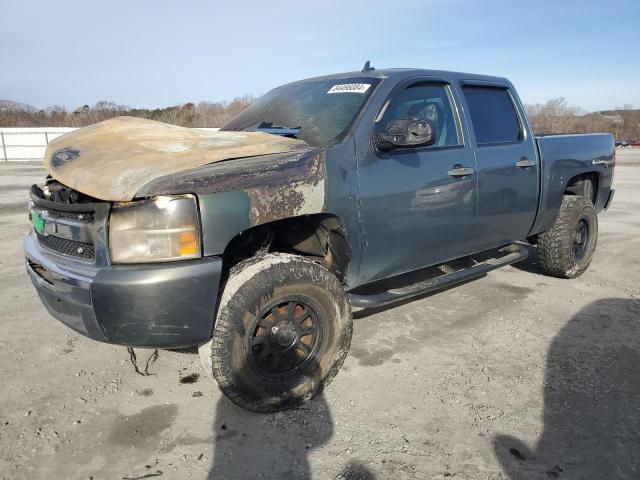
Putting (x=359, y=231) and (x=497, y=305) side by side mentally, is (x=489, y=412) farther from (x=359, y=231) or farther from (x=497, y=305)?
(x=497, y=305)

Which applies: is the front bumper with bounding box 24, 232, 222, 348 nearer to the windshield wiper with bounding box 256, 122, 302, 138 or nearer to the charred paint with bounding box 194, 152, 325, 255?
the charred paint with bounding box 194, 152, 325, 255

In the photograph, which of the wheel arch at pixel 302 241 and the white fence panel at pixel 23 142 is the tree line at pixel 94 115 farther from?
the wheel arch at pixel 302 241

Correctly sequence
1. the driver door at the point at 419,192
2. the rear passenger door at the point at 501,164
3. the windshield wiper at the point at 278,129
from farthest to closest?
A: 1. the rear passenger door at the point at 501,164
2. the windshield wiper at the point at 278,129
3. the driver door at the point at 419,192

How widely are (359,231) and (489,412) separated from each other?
1268mm

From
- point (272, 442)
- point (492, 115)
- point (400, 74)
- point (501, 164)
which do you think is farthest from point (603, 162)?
point (272, 442)

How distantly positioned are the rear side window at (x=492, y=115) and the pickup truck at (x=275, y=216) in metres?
0.02

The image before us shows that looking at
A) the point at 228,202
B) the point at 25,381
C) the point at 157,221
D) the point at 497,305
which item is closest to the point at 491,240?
the point at 497,305

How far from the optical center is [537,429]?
2.59 metres

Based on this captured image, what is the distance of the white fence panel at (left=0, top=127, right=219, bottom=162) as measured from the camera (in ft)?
80.1

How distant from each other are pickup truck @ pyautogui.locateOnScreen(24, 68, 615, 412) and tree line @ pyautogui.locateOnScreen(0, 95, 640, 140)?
30.0m

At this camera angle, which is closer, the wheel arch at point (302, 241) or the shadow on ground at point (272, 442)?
the shadow on ground at point (272, 442)

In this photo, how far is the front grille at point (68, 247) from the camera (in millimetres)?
2525

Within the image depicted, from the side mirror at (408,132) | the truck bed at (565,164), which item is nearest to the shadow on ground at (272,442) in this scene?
the side mirror at (408,132)

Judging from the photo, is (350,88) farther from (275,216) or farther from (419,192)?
(275,216)
